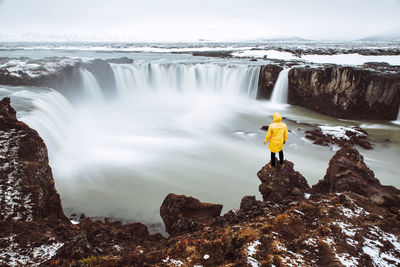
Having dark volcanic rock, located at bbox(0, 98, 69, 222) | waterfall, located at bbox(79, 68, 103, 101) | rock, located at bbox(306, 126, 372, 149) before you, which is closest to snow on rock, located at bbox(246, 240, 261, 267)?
dark volcanic rock, located at bbox(0, 98, 69, 222)

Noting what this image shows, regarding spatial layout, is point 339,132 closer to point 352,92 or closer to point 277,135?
point 352,92

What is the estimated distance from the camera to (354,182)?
4457 mm

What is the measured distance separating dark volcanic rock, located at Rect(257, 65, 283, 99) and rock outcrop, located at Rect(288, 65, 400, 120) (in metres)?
1.90

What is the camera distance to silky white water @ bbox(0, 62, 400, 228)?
23.2 feet

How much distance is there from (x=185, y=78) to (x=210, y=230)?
777 inches

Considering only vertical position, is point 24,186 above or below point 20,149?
below

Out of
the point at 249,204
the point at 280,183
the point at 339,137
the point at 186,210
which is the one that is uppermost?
the point at 249,204

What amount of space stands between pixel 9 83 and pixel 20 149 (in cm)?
1150

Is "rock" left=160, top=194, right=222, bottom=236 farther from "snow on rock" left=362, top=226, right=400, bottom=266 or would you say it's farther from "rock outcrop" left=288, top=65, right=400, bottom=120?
"rock outcrop" left=288, top=65, right=400, bottom=120

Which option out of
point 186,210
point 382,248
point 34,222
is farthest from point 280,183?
point 34,222

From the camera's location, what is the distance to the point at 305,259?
8.19 ft

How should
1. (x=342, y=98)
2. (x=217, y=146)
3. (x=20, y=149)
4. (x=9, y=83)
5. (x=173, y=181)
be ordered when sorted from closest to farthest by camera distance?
(x=20, y=149)
(x=173, y=181)
(x=217, y=146)
(x=9, y=83)
(x=342, y=98)

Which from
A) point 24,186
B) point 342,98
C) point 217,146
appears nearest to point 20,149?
point 24,186

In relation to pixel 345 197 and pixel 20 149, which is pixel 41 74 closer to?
pixel 20 149
